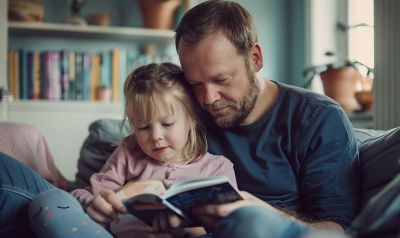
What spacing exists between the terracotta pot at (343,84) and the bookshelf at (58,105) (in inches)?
40.0

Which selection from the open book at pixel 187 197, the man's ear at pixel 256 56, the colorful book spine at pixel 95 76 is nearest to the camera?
the open book at pixel 187 197

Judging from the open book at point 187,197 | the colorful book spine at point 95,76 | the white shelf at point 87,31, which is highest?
the white shelf at point 87,31

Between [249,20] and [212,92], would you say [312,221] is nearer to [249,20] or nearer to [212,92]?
[212,92]

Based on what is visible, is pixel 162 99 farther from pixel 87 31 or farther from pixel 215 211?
pixel 87 31

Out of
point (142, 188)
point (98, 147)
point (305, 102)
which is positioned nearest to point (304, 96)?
point (305, 102)

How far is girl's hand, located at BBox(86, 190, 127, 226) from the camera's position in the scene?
1275 mm

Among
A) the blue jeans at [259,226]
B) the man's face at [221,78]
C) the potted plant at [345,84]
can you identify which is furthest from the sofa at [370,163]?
the potted plant at [345,84]

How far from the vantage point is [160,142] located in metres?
1.60

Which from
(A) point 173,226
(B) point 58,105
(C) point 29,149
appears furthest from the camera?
(B) point 58,105

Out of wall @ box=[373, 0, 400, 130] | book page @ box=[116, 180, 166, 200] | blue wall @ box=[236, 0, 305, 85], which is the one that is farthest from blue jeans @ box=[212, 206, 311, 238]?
blue wall @ box=[236, 0, 305, 85]

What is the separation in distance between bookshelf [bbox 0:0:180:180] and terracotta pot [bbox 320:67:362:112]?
3.33 feet

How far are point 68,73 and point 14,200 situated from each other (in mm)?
2262

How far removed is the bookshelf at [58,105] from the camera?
3.43 m

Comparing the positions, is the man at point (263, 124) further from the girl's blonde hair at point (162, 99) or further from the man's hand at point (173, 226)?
the man's hand at point (173, 226)
